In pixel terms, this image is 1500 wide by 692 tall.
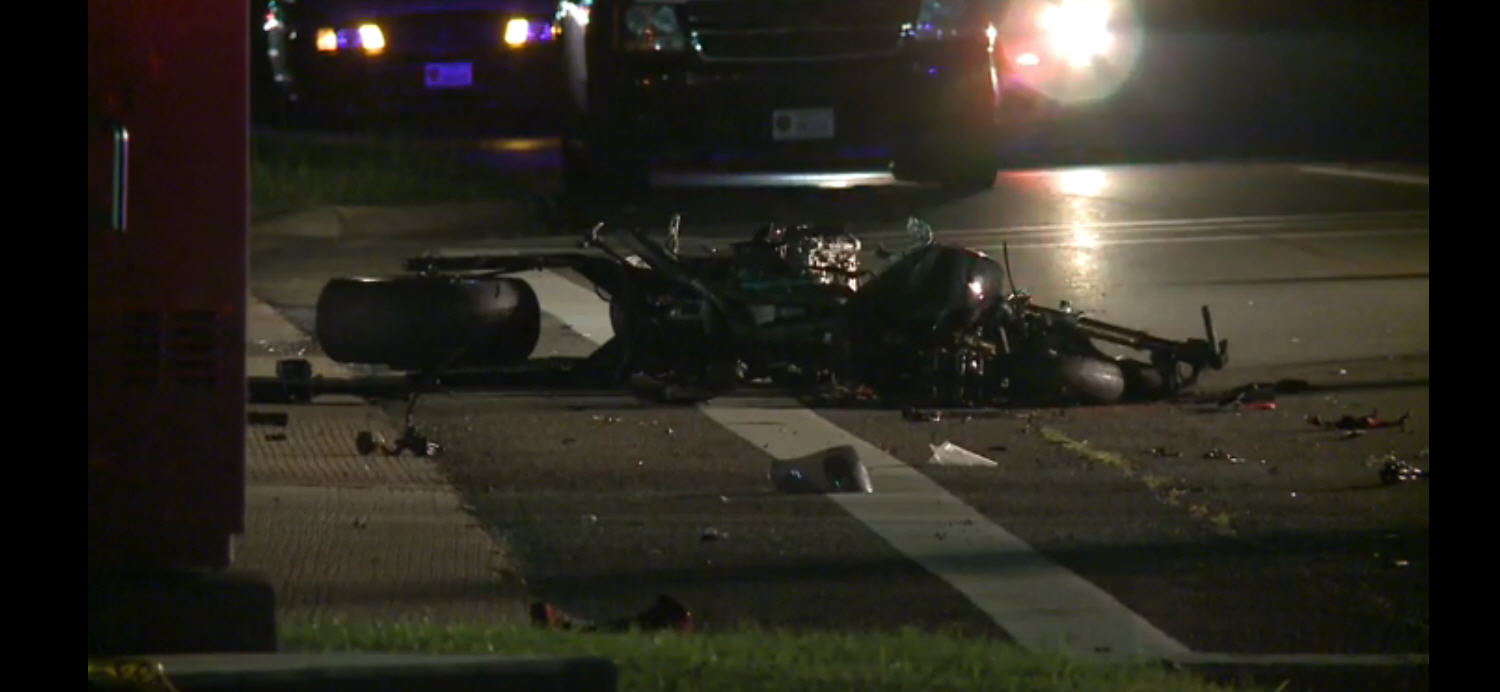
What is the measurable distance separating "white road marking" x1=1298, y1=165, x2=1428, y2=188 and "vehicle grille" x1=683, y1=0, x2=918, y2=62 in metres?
4.71

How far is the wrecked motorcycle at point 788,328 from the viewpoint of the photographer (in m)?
9.39

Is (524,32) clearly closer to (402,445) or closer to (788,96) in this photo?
(788,96)

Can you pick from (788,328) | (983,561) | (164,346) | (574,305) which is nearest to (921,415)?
(788,328)

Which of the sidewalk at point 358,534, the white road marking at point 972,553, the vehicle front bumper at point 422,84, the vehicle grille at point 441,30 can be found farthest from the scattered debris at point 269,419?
the vehicle grille at point 441,30

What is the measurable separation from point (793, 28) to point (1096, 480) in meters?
7.23

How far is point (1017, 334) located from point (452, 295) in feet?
7.49

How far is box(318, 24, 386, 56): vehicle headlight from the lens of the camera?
19625 millimetres

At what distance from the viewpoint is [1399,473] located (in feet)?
26.7

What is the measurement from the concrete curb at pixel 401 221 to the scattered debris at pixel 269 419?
5.56 meters

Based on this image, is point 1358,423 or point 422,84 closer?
point 1358,423

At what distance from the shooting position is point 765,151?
15.0 m

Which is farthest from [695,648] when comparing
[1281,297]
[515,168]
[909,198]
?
[515,168]

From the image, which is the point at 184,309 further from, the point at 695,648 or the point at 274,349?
the point at 274,349

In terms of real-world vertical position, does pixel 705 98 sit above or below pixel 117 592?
above
